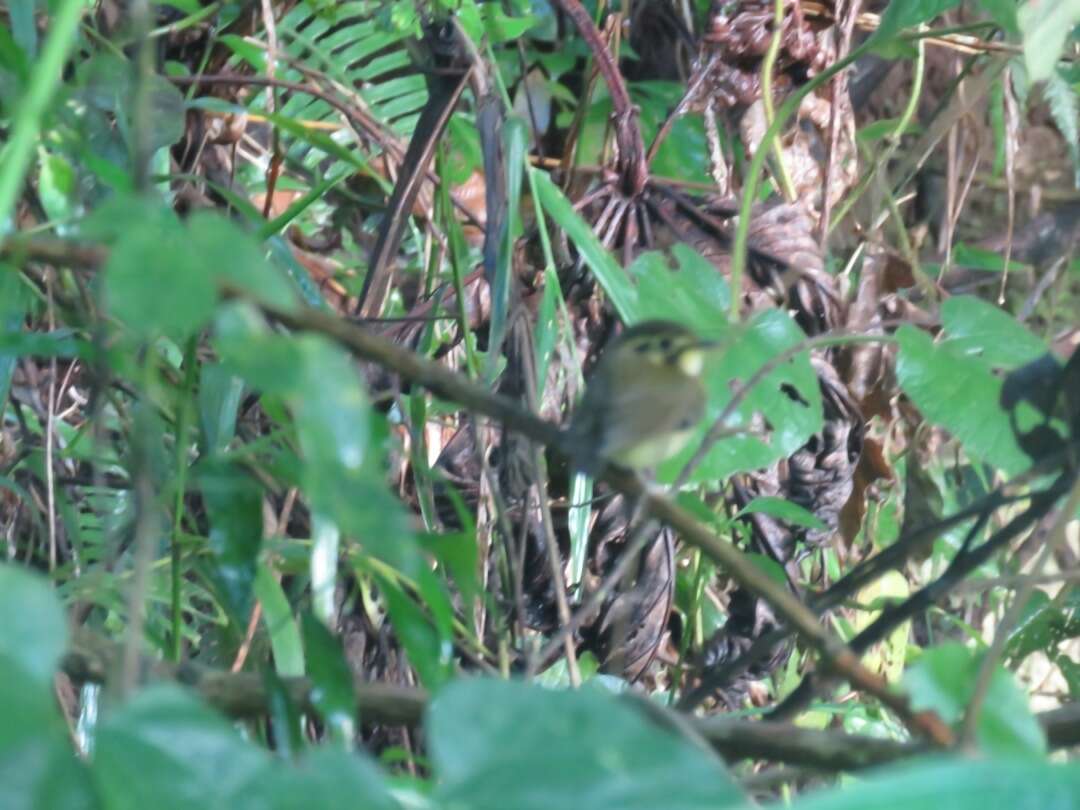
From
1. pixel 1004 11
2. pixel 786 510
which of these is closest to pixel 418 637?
pixel 786 510

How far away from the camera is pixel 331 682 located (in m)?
1.00

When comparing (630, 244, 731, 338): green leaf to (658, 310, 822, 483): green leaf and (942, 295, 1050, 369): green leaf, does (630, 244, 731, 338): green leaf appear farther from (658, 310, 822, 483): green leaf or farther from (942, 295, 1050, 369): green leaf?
(942, 295, 1050, 369): green leaf

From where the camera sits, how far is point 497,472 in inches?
73.4

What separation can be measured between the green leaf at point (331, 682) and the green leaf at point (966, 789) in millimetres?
519

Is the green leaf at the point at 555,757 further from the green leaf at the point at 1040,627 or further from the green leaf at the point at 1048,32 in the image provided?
the green leaf at the point at 1040,627

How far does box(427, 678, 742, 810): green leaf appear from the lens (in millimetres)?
577

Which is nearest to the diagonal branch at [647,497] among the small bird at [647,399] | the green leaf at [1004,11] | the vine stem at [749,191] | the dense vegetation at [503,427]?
the dense vegetation at [503,427]

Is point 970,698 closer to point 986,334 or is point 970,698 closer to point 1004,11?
point 986,334

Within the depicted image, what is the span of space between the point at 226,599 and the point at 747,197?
0.77 metres

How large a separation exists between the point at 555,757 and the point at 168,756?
0.17 metres

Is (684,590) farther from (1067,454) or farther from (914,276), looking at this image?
(1067,454)

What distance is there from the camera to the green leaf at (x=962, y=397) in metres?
1.21

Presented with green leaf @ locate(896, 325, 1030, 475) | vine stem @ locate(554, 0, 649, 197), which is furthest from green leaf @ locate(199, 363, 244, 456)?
green leaf @ locate(896, 325, 1030, 475)

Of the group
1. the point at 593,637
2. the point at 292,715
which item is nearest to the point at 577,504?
the point at 593,637
